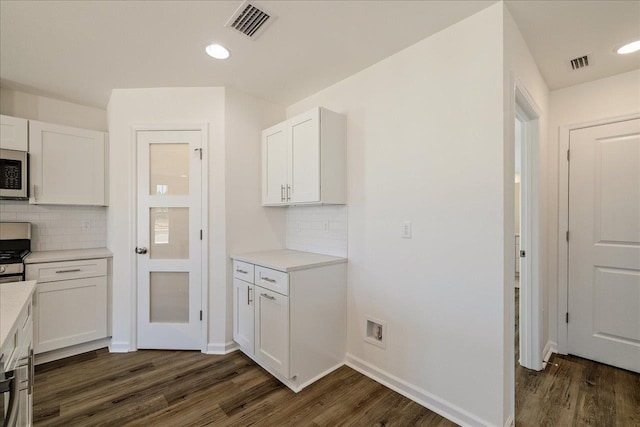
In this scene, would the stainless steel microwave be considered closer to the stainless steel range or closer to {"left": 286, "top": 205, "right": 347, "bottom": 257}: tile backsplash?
the stainless steel range

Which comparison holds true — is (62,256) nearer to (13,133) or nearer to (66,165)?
(66,165)

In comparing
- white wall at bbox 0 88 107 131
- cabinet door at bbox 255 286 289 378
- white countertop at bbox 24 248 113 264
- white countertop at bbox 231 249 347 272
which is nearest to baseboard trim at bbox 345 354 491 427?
cabinet door at bbox 255 286 289 378

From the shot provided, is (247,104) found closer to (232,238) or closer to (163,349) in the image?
(232,238)

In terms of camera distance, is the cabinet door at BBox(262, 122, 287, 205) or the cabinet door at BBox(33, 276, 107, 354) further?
the cabinet door at BBox(262, 122, 287, 205)

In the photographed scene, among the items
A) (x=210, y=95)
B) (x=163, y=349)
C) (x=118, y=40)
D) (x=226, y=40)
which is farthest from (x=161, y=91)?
(x=163, y=349)

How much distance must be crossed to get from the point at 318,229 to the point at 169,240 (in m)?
1.46

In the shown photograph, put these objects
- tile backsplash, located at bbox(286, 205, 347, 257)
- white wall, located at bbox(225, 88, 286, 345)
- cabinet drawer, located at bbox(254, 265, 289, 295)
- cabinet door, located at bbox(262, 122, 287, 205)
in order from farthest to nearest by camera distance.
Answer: white wall, located at bbox(225, 88, 286, 345), cabinet door, located at bbox(262, 122, 287, 205), tile backsplash, located at bbox(286, 205, 347, 257), cabinet drawer, located at bbox(254, 265, 289, 295)

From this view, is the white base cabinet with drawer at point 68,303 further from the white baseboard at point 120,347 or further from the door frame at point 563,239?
the door frame at point 563,239

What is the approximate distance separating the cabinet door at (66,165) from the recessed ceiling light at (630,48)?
180 inches

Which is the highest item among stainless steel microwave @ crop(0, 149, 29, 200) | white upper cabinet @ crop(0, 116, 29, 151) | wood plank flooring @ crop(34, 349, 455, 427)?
white upper cabinet @ crop(0, 116, 29, 151)

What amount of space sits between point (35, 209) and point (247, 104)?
2.42 m

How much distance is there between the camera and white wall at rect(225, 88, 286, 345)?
284 cm

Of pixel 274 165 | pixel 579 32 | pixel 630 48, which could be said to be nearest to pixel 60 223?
pixel 274 165

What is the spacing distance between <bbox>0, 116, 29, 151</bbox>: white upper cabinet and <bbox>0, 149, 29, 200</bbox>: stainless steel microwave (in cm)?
6
